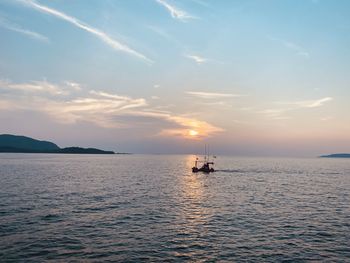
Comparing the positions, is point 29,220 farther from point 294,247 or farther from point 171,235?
point 294,247

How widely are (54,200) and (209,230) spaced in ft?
112

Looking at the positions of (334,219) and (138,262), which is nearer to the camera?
(138,262)

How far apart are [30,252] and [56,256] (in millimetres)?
2884

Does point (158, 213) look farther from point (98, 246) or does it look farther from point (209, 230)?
point (98, 246)

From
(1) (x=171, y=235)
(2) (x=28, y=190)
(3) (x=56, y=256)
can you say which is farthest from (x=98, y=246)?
(2) (x=28, y=190)

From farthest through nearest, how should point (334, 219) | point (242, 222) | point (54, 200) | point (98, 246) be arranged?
point (54, 200)
point (334, 219)
point (242, 222)
point (98, 246)

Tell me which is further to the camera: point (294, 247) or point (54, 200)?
point (54, 200)

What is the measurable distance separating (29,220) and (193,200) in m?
33.0

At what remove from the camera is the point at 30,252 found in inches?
1133

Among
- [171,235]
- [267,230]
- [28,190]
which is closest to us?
[171,235]

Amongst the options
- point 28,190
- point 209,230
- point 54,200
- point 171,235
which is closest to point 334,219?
point 209,230

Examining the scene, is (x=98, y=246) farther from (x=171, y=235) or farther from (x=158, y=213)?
(x=158, y=213)

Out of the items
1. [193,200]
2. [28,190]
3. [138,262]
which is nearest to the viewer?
[138,262]

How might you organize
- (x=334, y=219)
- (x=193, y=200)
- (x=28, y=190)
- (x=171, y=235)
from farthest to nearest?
1. (x=28, y=190)
2. (x=193, y=200)
3. (x=334, y=219)
4. (x=171, y=235)
